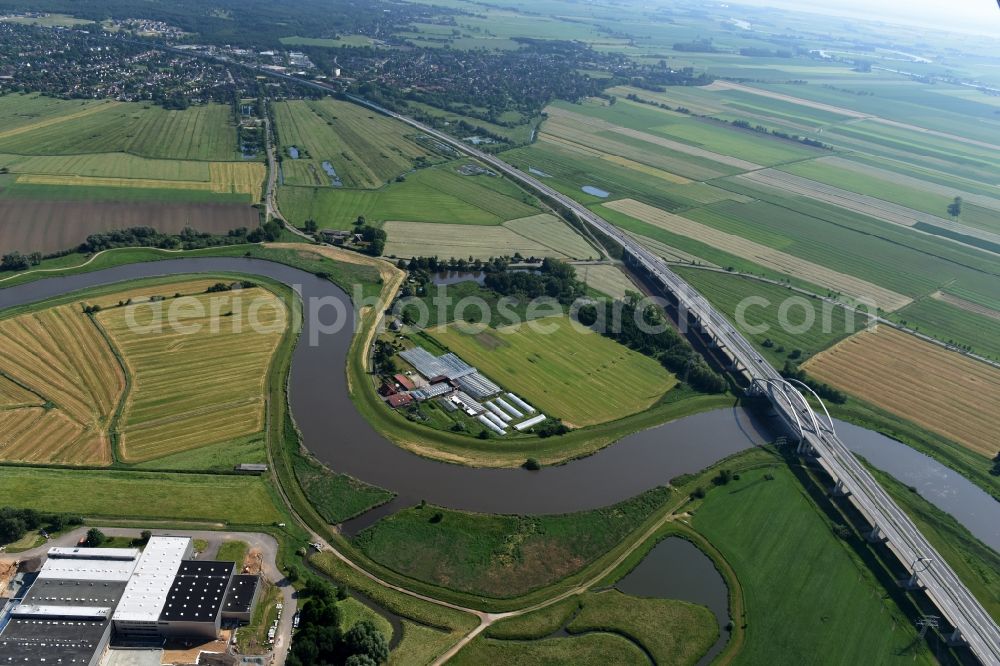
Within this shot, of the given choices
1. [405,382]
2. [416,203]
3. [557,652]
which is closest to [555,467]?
[557,652]

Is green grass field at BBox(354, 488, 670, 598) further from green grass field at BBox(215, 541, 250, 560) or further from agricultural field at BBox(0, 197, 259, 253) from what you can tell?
agricultural field at BBox(0, 197, 259, 253)

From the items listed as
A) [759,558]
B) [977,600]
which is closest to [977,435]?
[977,600]

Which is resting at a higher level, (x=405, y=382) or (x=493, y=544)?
(x=405, y=382)

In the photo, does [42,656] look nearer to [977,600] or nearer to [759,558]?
[759,558]

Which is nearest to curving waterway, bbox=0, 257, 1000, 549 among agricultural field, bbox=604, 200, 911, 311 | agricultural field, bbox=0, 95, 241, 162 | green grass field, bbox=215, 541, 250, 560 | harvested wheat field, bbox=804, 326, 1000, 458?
harvested wheat field, bbox=804, 326, 1000, 458

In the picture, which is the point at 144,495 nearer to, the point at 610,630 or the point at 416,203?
the point at 610,630

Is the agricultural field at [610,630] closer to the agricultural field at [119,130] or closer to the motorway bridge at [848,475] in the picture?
the motorway bridge at [848,475]
